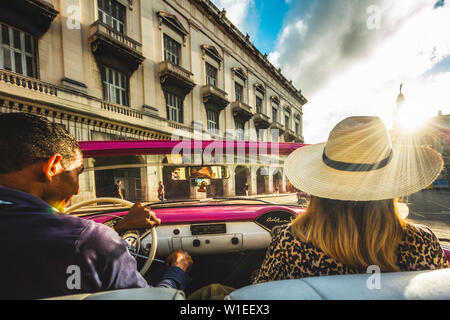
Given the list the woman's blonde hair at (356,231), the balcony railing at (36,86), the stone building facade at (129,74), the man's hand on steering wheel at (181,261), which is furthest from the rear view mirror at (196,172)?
the balcony railing at (36,86)

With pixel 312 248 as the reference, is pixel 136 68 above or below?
above

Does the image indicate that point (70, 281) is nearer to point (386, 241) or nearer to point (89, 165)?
point (386, 241)

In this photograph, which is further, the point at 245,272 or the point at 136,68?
the point at 136,68

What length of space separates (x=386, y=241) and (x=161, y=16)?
14.8 m

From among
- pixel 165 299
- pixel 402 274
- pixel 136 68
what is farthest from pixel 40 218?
pixel 136 68

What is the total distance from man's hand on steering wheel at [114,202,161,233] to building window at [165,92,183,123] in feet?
38.1

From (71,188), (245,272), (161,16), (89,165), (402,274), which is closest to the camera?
(402,274)

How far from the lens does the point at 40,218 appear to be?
760 mm

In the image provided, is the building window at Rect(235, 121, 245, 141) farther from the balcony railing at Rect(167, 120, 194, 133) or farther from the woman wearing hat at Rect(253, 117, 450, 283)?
the woman wearing hat at Rect(253, 117, 450, 283)

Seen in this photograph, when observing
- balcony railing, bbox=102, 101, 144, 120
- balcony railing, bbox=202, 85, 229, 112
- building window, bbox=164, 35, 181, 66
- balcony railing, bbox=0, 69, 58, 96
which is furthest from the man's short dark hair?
balcony railing, bbox=202, 85, 229, 112

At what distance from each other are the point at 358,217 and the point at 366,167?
1.01 feet

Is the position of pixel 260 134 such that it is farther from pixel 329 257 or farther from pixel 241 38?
pixel 329 257

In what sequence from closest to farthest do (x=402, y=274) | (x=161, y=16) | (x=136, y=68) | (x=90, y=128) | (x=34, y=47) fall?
(x=402, y=274), (x=34, y=47), (x=90, y=128), (x=136, y=68), (x=161, y=16)

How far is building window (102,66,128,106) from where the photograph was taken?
9.39 meters
